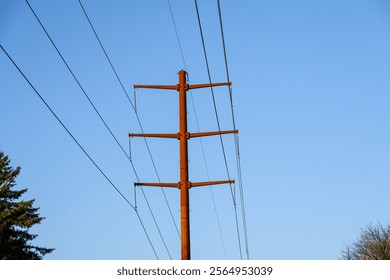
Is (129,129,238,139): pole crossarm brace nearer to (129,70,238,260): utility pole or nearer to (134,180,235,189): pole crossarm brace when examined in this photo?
(129,70,238,260): utility pole

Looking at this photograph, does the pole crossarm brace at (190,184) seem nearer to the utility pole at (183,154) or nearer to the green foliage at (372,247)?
the utility pole at (183,154)

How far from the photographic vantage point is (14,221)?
38.9 metres

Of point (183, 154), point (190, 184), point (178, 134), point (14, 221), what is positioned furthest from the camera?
point (14, 221)

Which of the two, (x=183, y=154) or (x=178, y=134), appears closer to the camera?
(x=183, y=154)

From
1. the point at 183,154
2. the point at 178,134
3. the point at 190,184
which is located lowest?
the point at 190,184

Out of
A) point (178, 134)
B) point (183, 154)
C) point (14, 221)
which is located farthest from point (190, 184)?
point (14, 221)

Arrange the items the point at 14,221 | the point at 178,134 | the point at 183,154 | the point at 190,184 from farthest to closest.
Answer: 1. the point at 14,221
2. the point at 178,134
3. the point at 183,154
4. the point at 190,184

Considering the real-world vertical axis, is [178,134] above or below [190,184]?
above

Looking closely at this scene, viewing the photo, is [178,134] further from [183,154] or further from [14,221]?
[14,221]

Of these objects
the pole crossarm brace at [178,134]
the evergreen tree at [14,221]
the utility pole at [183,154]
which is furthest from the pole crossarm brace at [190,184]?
the evergreen tree at [14,221]

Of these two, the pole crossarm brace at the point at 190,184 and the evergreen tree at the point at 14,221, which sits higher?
the evergreen tree at the point at 14,221

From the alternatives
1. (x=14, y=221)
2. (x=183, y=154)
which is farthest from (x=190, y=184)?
(x=14, y=221)

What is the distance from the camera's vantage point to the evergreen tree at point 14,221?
3722cm
